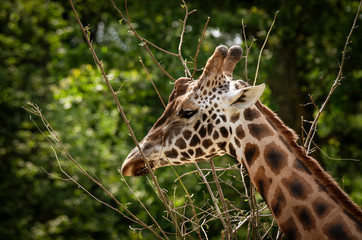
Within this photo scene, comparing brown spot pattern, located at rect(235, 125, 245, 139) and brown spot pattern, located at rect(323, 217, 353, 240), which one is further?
brown spot pattern, located at rect(235, 125, 245, 139)

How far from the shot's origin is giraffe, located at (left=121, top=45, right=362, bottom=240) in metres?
2.19

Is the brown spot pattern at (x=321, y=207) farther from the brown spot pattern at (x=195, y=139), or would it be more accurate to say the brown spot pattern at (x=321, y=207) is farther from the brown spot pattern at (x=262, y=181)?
the brown spot pattern at (x=195, y=139)

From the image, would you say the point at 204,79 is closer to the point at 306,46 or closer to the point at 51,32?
the point at 306,46

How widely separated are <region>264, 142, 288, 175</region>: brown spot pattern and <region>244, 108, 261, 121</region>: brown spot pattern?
17 centimetres

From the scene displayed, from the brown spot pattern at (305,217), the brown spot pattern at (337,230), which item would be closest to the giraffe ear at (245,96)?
the brown spot pattern at (305,217)

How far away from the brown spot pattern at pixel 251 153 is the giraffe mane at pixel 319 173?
15 cm

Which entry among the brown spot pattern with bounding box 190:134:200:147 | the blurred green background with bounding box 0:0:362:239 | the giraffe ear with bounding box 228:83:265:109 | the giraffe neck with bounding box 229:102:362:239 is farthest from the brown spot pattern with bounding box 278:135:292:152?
the blurred green background with bounding box 0:0:362:239

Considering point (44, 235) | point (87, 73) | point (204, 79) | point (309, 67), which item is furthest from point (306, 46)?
point (44, 235)

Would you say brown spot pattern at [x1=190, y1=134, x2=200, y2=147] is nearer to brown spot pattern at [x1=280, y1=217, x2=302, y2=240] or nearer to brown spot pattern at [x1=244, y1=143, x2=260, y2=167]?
brown spot pattern at [x1=244, y1=143, x2=260, y2=167]

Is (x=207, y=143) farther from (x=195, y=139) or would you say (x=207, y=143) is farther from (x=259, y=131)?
(x=259, y=131)

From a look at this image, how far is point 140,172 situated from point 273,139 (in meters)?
0.75

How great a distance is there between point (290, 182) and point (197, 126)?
0.58 metres

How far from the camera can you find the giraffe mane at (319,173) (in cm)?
216

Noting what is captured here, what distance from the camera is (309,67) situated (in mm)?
8398
